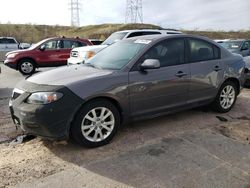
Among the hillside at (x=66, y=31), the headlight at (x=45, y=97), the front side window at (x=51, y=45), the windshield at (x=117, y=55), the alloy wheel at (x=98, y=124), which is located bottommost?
the alloy wheel at (x=98, y=124)

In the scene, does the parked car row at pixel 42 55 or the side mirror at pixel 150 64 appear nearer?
the side mirror at pixel 150 64

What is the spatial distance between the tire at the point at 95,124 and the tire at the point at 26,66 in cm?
985

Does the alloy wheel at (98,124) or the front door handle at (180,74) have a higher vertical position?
the front door handle at (180,74)

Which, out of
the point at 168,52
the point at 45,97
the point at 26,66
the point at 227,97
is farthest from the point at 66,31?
the point at 45,97

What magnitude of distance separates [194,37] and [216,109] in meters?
1.58

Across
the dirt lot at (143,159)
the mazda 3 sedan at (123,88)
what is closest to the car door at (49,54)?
the dirt lot at (143,159)

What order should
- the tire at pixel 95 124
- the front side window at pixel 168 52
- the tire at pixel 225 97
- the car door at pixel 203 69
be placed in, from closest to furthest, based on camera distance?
the tire at pixel 95 124 < the front side window at pixel 168 52 < the car door at pixel 203 69 < the tire at pixel 225 97

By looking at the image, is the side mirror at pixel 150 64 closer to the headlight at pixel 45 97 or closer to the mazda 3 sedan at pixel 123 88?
the mazda 3 sedan at pixel 123 88

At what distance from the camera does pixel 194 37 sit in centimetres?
572

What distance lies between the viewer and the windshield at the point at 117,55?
193 inches

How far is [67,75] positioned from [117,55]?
1.06 meters

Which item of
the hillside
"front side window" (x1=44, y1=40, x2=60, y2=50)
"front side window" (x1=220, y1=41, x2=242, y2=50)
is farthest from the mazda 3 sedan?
the hillside

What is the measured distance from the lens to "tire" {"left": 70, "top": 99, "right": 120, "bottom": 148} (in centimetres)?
421

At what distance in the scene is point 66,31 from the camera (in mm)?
53344
